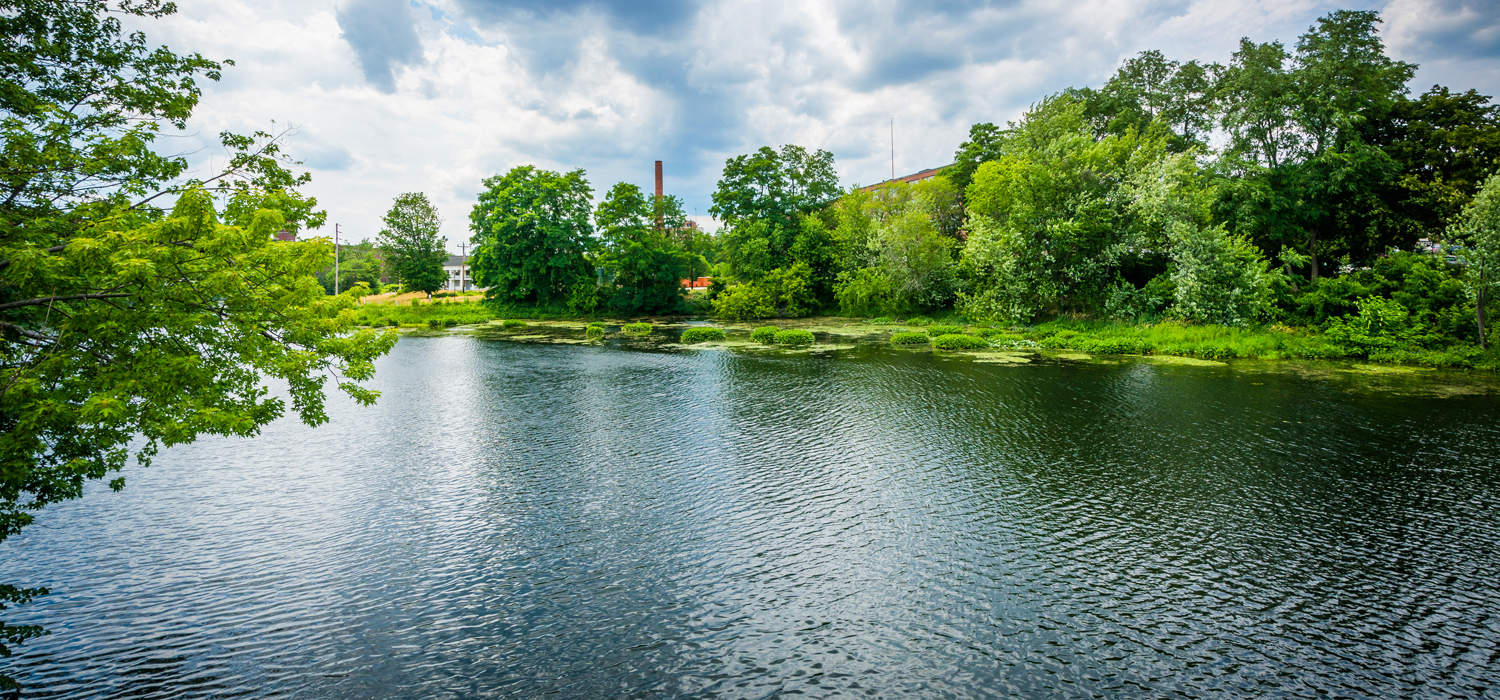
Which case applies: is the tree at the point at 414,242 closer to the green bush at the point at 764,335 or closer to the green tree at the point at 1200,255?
the green bush at the point at 764,335

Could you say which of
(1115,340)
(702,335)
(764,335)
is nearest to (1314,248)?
(1115,340)

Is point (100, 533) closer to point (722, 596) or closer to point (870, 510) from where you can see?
point (722, 596)

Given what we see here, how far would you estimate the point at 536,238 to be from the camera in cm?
5441

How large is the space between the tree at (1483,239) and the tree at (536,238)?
162 ft

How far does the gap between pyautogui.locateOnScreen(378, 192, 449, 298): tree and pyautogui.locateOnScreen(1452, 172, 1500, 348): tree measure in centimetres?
7109

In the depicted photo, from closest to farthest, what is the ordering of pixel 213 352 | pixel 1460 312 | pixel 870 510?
pixel 213 352 < pixel 870 510 < pixel 1460 312

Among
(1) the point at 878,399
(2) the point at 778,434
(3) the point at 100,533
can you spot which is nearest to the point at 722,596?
(2) the point at 778,434

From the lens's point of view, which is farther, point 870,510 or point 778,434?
point 778,434

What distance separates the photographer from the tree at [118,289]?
18.3 feet

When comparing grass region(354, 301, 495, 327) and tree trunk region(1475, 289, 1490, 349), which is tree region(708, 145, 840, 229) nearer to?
grass region(354, 301, 495, 327)

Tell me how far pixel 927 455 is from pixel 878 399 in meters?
5.55

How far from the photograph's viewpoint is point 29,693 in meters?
5.66

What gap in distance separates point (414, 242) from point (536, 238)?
20.8 meters

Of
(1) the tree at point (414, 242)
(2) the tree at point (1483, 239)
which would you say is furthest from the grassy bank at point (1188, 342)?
(1) the tree at point (414, 242)
